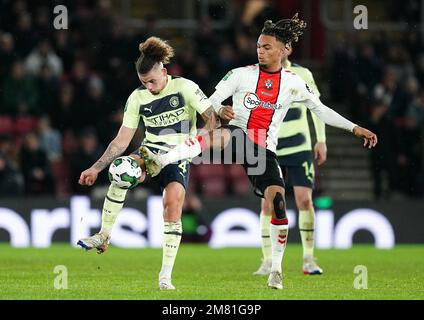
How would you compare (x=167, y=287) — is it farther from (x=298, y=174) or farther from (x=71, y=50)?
(x=71, y=50)

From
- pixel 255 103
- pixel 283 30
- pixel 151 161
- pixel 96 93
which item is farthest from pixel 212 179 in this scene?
pixel 151 161

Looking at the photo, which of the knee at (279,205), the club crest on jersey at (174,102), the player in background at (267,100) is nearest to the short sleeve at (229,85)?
the player in background at (267,100)

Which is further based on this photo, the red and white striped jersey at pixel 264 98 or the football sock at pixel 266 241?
the football sock at pixel 266 241

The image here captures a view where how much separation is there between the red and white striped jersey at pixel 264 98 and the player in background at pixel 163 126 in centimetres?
38

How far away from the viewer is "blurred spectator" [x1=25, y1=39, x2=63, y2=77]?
18500 mm

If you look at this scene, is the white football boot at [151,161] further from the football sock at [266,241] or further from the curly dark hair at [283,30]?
the football sock at [266,241]

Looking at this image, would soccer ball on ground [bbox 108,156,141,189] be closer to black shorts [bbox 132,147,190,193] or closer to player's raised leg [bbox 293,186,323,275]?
black shorts [bbox 132,147,190,193]

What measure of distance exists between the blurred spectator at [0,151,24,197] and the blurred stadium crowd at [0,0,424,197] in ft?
0.05

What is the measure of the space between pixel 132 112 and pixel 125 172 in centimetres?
74

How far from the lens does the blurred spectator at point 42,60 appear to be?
18500mm

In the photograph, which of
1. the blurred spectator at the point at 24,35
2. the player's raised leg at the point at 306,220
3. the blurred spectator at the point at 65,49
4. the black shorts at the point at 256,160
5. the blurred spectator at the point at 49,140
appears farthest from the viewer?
the blurred spectator at the point at 65,49

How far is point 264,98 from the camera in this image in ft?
33.3

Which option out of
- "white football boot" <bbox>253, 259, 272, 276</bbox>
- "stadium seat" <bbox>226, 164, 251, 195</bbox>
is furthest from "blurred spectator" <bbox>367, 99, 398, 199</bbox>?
"white football boot" <bbox>253, 259, 272, 276</bbox>
